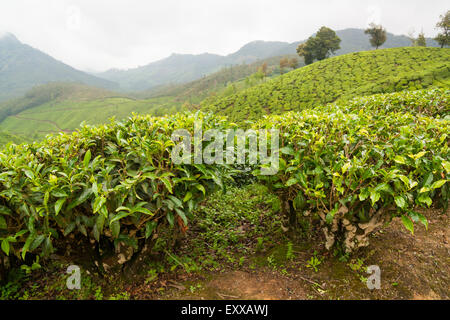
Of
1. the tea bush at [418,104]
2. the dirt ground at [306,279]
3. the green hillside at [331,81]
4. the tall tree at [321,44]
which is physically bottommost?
the dirt ground at [306,279]

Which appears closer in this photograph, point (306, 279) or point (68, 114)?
point (306, 279)

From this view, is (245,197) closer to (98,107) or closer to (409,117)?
(409,117)

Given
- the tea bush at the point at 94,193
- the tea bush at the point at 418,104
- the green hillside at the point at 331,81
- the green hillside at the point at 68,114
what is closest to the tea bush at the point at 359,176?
the tea bush at the point at 94,193

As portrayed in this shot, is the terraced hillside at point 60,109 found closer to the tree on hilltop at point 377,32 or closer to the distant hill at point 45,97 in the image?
the distant hill at point 45,97

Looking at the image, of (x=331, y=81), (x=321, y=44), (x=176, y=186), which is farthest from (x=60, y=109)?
(x=176, y=186)

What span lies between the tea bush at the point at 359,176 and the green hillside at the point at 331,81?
500 inches

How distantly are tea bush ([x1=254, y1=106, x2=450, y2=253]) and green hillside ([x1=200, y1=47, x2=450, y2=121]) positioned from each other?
12690 mm

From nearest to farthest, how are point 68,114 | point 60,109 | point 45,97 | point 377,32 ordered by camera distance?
1. point 377,32
2. point 68,114
3. point 60,109
4. point 45,97

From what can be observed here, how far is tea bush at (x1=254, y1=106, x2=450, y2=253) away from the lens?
2.05 meters

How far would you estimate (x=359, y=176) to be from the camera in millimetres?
2275

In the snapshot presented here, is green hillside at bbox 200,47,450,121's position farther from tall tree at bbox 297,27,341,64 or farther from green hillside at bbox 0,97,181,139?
green hillside at bbox 0,97,181,139

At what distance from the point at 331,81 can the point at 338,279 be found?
1881cm

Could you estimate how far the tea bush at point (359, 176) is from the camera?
205 centimetres

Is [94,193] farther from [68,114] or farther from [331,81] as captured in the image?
[68,114]
